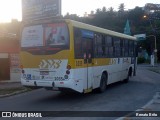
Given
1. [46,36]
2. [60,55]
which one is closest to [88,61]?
[60,55]

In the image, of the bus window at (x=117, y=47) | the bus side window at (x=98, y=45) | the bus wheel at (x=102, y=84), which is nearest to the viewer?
the bus side window at (x=98, y=45)

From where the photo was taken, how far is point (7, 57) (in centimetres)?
2295

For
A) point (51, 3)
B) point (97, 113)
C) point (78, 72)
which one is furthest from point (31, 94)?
point (51, 3)

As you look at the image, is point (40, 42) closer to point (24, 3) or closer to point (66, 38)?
point (66, 38)

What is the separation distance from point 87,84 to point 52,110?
119 inches

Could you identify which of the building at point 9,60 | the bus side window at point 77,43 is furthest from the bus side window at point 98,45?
the building at point 9,60

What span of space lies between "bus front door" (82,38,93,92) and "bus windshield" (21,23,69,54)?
1.20 metres

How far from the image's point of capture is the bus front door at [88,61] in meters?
14.4

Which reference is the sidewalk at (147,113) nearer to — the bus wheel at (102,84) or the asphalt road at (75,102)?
the asphalt road at (75,102)

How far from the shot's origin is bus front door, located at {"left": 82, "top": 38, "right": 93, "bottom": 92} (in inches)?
568

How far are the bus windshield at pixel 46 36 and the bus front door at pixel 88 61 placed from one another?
1.20 metres

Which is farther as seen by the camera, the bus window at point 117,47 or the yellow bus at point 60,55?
the bus window at point 117,47

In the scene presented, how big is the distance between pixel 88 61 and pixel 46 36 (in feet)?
7.12

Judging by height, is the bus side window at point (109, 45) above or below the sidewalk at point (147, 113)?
above
